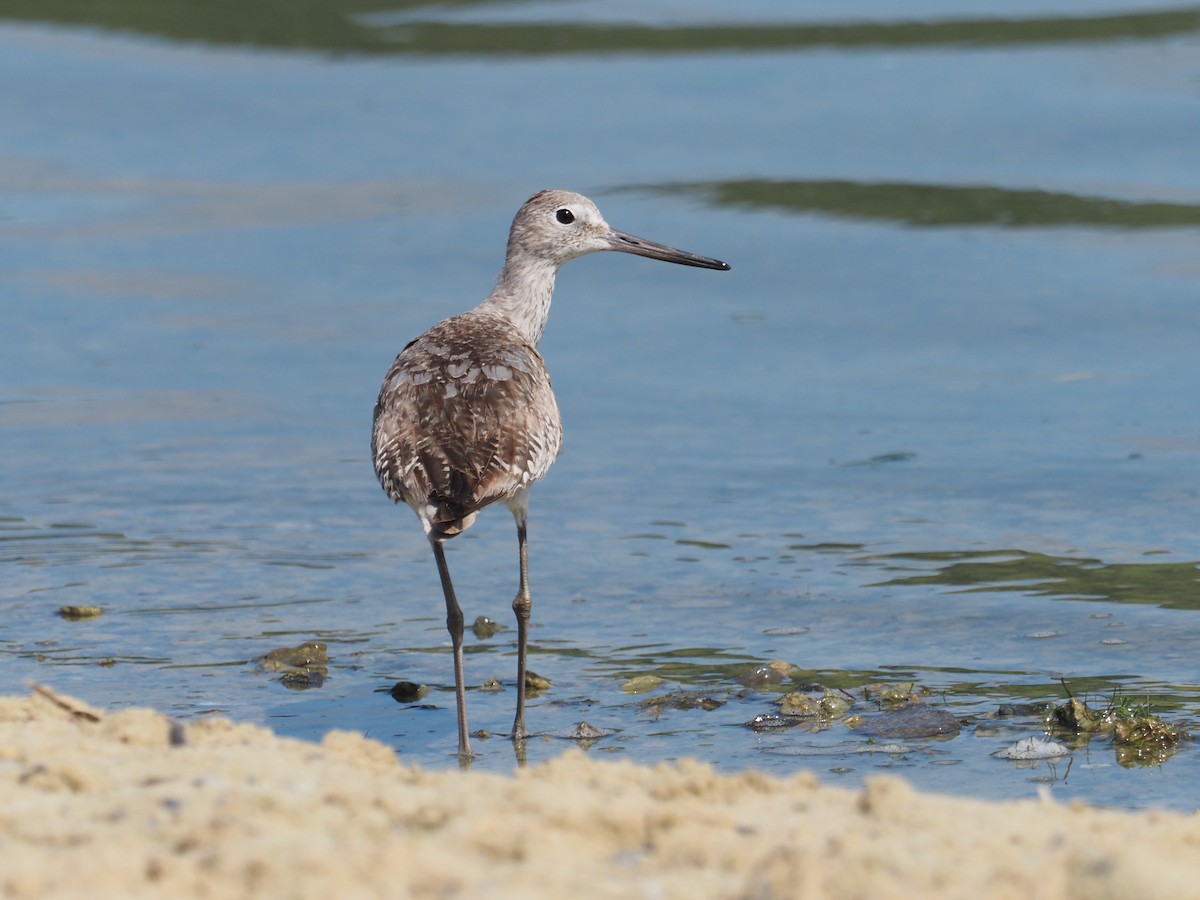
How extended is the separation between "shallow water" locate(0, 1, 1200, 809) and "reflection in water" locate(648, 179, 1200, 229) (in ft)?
0.14

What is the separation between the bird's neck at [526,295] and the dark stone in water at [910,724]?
2500 mm

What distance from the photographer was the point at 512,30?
1827cm

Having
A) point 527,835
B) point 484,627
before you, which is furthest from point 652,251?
point 527,835

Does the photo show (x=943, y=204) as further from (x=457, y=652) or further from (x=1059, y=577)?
(x=457, y=652)

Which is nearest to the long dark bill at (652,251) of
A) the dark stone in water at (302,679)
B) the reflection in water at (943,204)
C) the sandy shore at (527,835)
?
the dark stone in water at (302,679)

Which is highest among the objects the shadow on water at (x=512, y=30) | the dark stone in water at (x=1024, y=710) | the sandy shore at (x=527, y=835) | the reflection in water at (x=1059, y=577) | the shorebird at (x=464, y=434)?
the shadow on water at (x=512, y=30)

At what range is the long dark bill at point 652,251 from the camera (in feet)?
27.2

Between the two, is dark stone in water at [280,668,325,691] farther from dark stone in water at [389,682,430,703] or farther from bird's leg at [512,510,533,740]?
bird's leg at [512,510,533,740]

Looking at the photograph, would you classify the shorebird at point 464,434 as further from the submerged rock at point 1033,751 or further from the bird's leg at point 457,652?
the submerged rock at point 1033,751

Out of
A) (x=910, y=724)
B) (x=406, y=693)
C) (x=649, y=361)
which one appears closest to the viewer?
(x=910, y=724)

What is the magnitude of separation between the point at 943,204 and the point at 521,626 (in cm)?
749

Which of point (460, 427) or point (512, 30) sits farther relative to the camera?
point (512, 30)

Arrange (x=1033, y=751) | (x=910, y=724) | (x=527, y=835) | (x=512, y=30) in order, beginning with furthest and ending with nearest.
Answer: (x=512, y=30) → (x=910, y=724) → (x=1033, y=751) → (x=527, y=835)

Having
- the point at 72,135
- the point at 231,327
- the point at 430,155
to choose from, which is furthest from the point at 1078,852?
the point at 72,135
